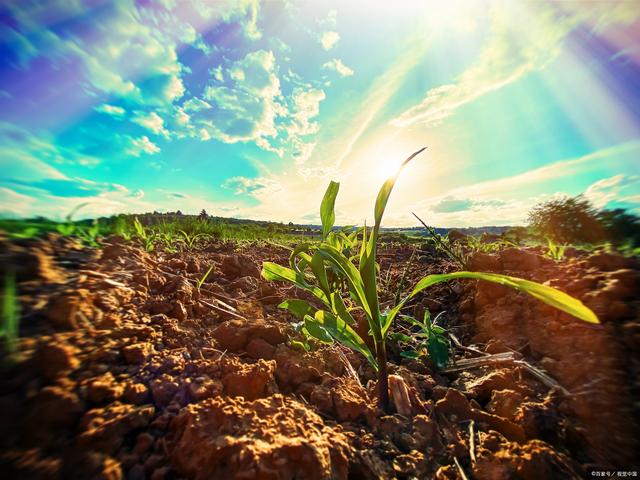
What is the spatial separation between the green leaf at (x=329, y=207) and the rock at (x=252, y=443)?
0.84 m

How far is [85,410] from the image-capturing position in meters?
0.64

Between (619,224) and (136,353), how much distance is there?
416cm

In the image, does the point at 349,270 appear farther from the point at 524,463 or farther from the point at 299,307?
the point at 524,463

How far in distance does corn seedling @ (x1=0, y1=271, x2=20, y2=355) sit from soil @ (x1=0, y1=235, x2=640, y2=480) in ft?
0.06

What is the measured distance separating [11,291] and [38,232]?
36 cm

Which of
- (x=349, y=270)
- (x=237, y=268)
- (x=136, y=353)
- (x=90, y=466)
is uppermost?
(x=349, y=270)

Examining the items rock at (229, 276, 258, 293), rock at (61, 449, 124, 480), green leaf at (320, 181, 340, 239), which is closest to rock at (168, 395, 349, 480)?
rock at (61, 449, 124, 480)

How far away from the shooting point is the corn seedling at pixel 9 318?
2.06 ft

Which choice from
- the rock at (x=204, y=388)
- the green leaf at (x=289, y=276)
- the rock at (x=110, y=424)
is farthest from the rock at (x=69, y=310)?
the green leaf at (x=289, y=276)

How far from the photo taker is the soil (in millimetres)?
621

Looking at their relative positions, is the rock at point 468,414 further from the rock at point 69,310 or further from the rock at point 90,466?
the rock at point 69,310

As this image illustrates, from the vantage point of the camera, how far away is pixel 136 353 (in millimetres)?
835

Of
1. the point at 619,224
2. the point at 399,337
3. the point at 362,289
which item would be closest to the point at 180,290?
the point at 362,289

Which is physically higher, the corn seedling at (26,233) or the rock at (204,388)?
the corn seedling at (26,233)
